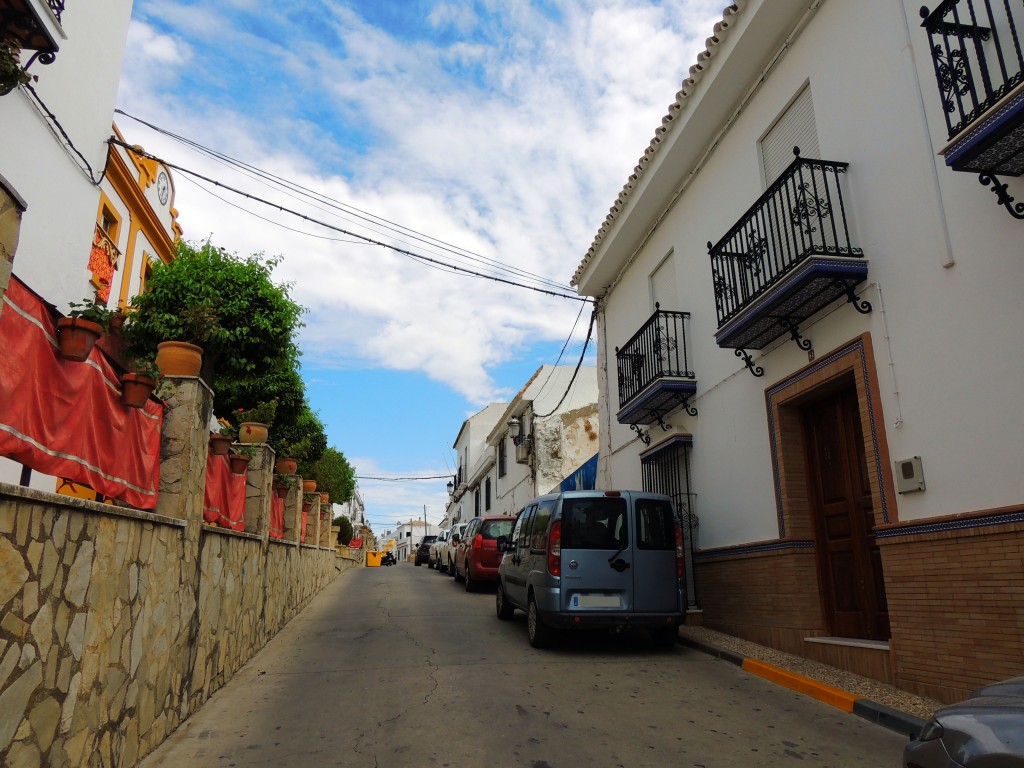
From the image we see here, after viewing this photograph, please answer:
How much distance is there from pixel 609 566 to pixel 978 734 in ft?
18.9

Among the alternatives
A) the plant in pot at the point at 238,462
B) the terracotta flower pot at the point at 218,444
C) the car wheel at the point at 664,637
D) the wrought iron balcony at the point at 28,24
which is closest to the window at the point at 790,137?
the car wheel at the point at 664,637

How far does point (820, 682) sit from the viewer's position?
6301 mm

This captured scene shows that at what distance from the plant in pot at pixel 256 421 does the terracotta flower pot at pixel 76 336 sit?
20.3 ft

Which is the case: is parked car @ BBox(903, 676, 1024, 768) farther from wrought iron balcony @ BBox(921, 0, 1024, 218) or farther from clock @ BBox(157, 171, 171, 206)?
clock @ BBox(157, 171, 171, 206)

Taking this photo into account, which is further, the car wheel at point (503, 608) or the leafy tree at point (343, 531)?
the leafy tree at point (343, 531)

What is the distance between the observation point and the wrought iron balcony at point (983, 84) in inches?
184

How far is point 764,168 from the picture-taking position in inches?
353

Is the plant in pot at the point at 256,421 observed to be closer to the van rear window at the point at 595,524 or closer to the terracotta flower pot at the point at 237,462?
the terracotta flower pot at the point at 237,462

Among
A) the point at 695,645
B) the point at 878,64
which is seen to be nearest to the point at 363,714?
the point at 695,645

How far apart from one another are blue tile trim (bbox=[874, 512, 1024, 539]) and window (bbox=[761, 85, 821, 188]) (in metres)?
4.09

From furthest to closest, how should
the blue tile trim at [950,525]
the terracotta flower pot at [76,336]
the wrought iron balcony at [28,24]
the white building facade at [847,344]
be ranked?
the wrought iron balcony at [28,24] < the white building facade at [847,344] < the blue tile trim at [950,525] < the terracotta flower pot at [76,336]

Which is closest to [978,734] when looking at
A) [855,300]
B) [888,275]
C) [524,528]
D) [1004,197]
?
[1004,197]

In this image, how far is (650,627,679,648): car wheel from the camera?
27.6 ft

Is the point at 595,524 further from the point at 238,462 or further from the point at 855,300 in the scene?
the point at 238,462
